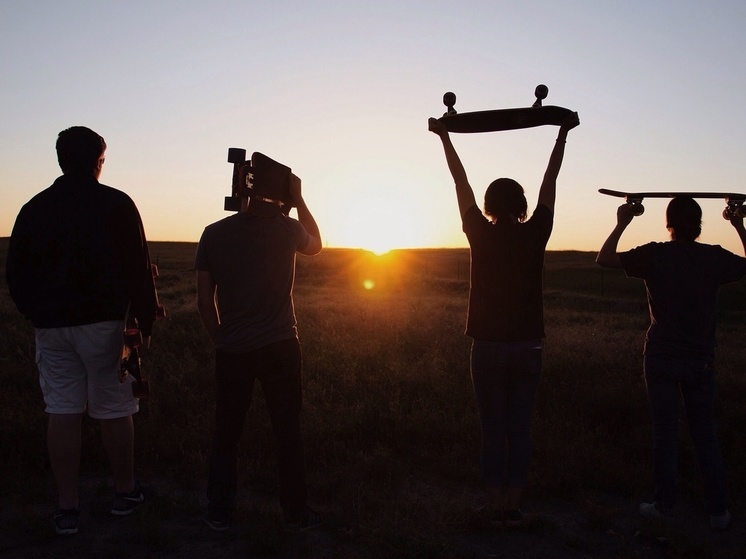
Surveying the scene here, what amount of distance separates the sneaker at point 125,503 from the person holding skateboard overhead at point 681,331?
3328 mm

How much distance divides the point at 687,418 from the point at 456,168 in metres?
2.18

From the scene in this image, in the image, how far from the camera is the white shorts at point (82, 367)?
12.5 ft

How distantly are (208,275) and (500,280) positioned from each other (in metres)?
1.75

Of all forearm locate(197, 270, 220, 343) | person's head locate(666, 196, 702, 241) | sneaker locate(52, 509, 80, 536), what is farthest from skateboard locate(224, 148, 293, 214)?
person's head locate(666, 196, 702, 241)

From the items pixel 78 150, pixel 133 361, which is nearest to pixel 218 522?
pixel 133 361

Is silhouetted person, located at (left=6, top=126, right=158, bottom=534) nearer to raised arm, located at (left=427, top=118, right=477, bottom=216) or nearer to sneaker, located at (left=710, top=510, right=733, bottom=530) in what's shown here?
raised arm, located at (left=427, top=118, right=477, bottom=216)

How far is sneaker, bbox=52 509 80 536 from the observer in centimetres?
379

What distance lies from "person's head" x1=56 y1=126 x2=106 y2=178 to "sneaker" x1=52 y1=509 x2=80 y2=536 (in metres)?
2.07

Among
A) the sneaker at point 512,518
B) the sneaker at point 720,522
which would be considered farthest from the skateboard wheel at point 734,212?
the sneaker at point 512,518

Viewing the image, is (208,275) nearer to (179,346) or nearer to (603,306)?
(179,346)

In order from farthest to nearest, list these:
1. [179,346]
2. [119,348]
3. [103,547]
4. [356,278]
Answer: [356,278] → [179,346] → [119,348] → [103,547]

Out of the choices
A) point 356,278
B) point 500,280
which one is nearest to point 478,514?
point 500,280

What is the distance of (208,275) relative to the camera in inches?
149

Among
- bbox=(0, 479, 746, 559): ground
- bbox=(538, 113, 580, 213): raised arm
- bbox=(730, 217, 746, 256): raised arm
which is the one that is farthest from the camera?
bbox=(730, 217, 746, 256): raised arm
